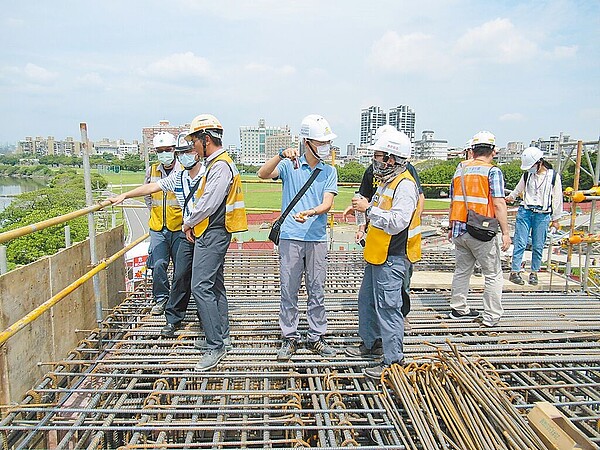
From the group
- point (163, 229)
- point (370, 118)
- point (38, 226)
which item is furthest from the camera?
point (370, 118)

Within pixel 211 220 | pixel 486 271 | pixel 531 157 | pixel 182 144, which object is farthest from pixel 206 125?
pixel 531 157

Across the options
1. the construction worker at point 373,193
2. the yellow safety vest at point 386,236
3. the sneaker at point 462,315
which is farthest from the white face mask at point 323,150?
the sneaker at point 462,315

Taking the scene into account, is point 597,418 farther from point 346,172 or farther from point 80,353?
point 346,172

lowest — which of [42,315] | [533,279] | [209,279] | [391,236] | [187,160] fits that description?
[533,279]

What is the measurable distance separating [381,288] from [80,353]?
2746 millimetres

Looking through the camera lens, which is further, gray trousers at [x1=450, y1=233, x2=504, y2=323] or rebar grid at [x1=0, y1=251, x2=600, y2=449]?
gray trousers at [x1=450, y1=233, x2=504, y2=323]

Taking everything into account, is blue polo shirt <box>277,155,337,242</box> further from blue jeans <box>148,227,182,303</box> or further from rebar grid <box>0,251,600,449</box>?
blue jeans <box>148,227,182,303</box>

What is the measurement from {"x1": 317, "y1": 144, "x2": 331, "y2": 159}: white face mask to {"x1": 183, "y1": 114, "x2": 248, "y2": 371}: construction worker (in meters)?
0.76

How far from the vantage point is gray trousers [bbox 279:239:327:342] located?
3.84 metres

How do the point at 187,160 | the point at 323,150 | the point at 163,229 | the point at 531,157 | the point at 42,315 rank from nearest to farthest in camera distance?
the point at 323,150
the point at 42,315
the point at 187,160
the point at 163,229
the point at 531,157

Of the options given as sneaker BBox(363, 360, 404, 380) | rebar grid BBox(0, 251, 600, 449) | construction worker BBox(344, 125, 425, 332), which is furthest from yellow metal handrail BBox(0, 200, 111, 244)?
sneaker BBox(363, 360, 404, 380)

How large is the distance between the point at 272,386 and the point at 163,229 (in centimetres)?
222

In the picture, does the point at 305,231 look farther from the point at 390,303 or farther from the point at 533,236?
the point at 533,236

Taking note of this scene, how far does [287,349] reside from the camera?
12.5 feet
